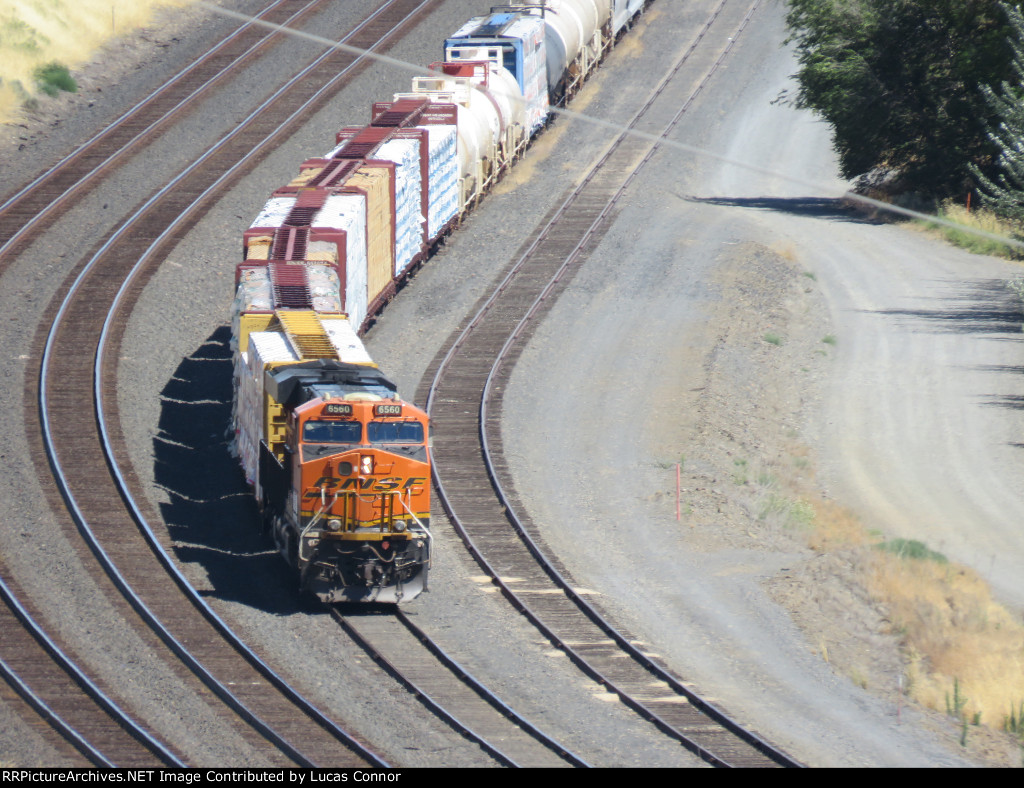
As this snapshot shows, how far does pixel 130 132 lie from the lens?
4941cm

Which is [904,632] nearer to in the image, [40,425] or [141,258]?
[40,425]

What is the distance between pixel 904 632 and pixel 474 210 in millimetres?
26144

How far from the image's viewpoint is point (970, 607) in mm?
24125

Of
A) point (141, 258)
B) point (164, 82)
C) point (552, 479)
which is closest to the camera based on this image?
point (552, 479)

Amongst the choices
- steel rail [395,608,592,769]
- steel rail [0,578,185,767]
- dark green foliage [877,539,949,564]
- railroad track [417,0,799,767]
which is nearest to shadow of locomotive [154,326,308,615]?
steel rail [395,608,592,769]

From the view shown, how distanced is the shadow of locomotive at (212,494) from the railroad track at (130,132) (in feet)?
27.8

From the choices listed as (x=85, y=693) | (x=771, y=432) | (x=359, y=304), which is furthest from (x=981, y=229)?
(x=85, y=693)

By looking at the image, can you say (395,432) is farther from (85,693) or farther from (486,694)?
(85,693)

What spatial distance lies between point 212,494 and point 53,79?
29851mm

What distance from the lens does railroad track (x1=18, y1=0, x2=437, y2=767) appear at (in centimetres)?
1969

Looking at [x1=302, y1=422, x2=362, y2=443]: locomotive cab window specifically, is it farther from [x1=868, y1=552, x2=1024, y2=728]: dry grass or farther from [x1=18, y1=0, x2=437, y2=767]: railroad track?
[x1=868, y1=552, x2=1024, y2=728]: dry grass

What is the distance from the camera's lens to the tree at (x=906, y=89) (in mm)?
48375

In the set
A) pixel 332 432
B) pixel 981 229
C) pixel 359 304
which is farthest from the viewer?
pixel 981 229
